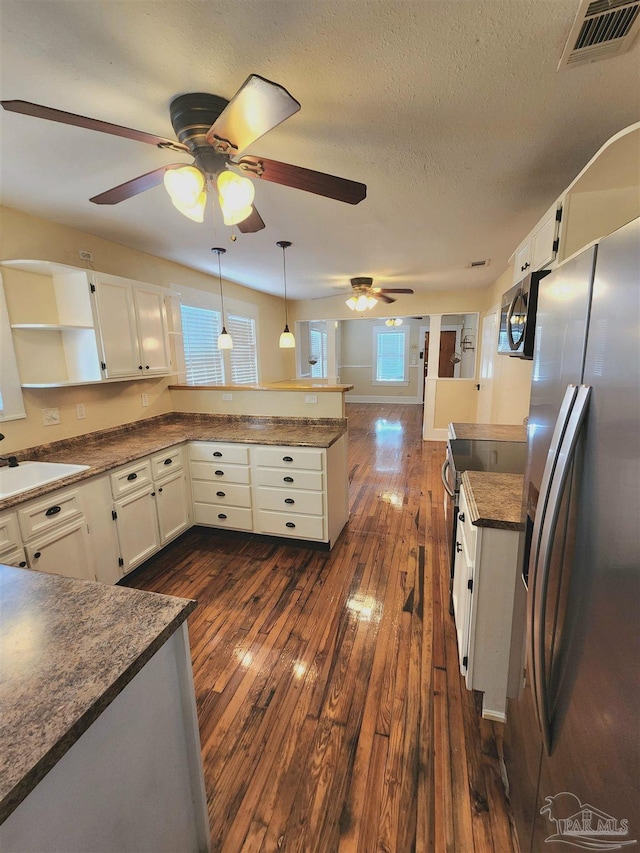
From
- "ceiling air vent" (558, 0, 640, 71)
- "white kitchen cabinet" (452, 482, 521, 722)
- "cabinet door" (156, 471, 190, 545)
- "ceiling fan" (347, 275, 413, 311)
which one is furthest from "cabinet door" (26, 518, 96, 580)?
"ceiling fan" (347, 275, 413, 311)

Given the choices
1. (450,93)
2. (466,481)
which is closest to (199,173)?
(450,93)

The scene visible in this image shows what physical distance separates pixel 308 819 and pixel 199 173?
237cm

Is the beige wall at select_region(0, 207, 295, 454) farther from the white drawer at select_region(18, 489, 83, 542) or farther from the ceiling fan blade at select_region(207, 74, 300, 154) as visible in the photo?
the ceiling fan blade at select_region(207, 74, 300, 154)

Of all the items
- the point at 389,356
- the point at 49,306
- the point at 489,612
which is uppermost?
the point at 49,306

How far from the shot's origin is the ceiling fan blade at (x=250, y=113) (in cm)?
A: 96

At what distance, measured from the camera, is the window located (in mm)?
9602

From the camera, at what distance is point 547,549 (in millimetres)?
800

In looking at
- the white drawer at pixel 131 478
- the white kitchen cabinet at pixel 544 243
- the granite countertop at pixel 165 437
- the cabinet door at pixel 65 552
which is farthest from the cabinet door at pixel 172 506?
the white kitchen cabinet at pixel 544 243

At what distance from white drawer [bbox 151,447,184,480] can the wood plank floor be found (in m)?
0.67

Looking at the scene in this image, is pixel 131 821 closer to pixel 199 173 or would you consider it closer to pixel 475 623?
pixel 475 623

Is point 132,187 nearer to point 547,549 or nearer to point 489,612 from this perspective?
point 547,549

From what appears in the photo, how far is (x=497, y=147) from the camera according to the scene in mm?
1692

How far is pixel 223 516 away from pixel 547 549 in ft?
8.71

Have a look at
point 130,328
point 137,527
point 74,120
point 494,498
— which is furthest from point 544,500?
point 130,328
